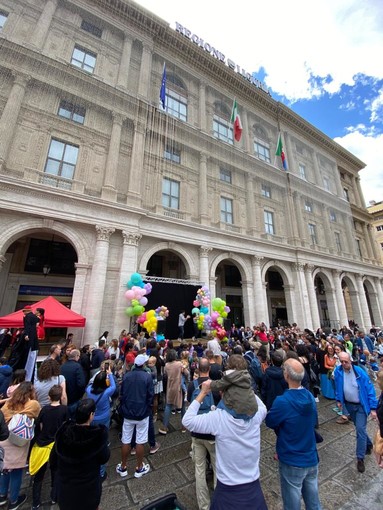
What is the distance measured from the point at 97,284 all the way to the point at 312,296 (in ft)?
57.9

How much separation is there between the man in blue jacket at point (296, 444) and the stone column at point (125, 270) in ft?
32.7

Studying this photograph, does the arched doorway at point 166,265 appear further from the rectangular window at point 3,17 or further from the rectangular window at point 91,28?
the rectangular window at point 3,17

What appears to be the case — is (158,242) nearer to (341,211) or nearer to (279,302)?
(279,302)

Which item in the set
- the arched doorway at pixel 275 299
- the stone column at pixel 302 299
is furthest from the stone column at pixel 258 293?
the arched doorway at pixel 275 299

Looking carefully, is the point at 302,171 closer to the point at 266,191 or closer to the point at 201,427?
the point at 266,191

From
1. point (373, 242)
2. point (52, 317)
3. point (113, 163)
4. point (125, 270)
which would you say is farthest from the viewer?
point (373, 242)

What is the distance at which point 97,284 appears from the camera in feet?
36.7

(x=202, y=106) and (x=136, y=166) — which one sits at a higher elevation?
(x=202, y=106)

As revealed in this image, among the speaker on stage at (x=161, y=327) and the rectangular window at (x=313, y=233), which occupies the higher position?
the rectangular window at (x=313, y=233)

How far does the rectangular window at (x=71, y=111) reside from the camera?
13523 mm

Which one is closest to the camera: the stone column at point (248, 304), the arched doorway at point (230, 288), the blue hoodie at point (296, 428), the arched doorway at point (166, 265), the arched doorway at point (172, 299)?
the blue hoodie at point (296, 428)

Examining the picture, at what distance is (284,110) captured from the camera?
2502 cm

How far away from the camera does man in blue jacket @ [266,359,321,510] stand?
2357 mm

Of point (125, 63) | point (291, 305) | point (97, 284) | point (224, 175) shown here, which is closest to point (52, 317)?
point (97, 284)
